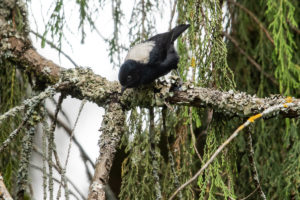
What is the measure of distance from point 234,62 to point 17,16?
5.48 ft

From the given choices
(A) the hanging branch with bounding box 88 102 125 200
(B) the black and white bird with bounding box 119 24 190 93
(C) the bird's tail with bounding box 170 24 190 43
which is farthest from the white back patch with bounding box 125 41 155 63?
(A) the hanging branch with bounding box 88 102 125 200

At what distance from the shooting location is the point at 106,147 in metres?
1.57

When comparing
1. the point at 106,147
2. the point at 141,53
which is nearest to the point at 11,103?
the point at 141,53

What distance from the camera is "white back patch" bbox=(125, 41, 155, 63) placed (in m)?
2.29

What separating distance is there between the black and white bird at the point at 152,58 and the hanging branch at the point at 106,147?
0.85 ft

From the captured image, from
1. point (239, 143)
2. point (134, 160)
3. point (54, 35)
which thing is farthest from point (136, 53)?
point (239, 143)

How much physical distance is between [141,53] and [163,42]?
19cm

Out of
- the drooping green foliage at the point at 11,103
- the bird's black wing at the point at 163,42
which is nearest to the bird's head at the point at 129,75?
the bird's black wing at the point at 163,42

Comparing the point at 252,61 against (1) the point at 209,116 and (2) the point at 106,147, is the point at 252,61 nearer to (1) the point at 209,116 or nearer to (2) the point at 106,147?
(1) the point at 209,116

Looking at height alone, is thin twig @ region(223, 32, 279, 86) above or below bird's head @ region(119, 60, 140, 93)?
above

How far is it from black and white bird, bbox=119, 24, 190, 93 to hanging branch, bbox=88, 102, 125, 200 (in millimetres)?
261

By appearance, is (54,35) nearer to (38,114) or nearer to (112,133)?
(38,114)

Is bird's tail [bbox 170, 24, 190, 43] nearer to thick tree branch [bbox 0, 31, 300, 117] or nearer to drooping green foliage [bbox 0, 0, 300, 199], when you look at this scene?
drooping green foliage [bbox 0, 0, 300, 199]

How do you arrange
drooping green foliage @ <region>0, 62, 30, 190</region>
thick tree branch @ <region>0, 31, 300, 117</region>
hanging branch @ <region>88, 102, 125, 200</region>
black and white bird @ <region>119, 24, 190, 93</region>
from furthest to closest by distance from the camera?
drooping green foliage @ <region>0, 62, 30, 190</region> < black and white bird @ <region>119, 24, 190, 93</region> < thick tree branch @ <region>0, 31, 300, 117</region> < hanging branch @ <region>88, 102, 125, 200</region>
